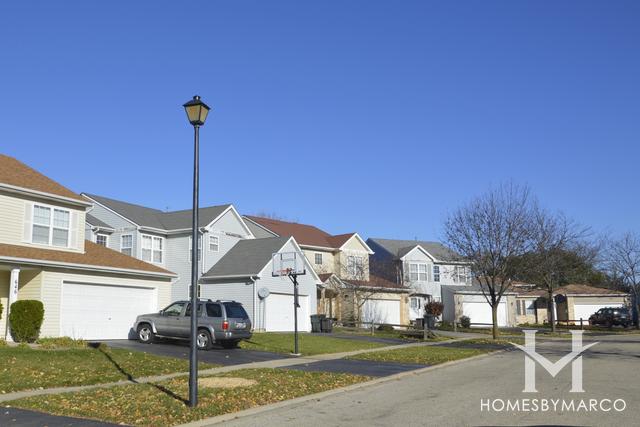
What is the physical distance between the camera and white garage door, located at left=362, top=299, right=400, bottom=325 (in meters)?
44.3

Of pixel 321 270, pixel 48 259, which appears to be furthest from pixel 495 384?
pixel 321 270

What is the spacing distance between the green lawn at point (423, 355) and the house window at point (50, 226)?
12988mm

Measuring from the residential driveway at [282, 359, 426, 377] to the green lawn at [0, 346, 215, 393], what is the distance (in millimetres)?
2981

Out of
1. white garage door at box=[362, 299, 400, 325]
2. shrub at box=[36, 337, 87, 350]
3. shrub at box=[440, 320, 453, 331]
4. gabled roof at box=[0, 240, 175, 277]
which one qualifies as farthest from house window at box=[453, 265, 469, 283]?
shrub at box=[36, 337, 87, 350]

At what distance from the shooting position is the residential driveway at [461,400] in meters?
9.48

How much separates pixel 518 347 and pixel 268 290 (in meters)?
13.3

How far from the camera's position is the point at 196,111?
35.5ft

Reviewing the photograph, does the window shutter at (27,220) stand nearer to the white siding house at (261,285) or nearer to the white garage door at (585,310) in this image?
the white siding house at (261,285)

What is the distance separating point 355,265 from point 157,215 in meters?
15.1

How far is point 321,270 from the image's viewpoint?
153ft

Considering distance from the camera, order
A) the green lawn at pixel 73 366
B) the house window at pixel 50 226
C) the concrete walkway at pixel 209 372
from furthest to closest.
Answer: the house window at pixel 50 226 → the green lawn at pixel 73 366 → the concrete walkway at pixel 209 372

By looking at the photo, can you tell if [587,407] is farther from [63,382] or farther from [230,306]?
[230,306]

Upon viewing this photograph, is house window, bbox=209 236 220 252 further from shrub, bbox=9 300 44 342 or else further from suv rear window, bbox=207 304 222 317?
shrub, bbox=9 300 44 342

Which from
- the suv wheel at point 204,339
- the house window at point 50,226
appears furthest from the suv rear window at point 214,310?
the house window at point 50,226
